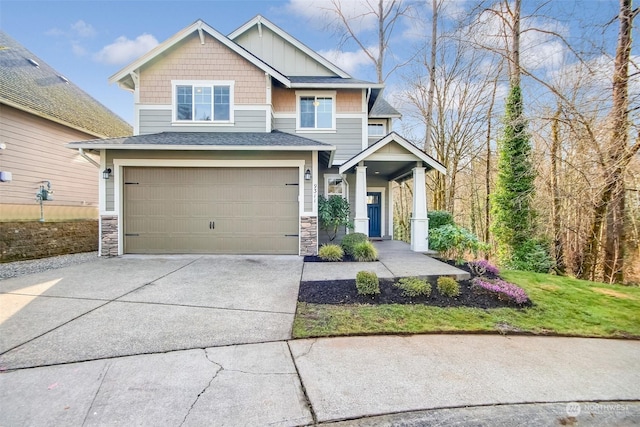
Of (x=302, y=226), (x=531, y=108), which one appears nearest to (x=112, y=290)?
(x=302, y=226)

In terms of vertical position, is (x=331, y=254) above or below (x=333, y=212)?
below

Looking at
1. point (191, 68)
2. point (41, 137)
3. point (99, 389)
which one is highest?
point (191, 68)

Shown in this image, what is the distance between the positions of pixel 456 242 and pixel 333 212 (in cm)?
405

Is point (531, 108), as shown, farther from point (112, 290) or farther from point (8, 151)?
point (8, 151)

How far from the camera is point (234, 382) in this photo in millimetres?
2688

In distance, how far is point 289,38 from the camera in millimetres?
12000

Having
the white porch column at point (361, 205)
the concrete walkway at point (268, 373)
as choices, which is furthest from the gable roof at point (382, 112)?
the concrete walkway at point (268, 373)

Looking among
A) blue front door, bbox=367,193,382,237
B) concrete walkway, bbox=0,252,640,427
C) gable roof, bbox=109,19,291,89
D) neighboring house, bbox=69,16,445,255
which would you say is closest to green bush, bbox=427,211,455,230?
neighboring house, bbox=69,16,445,255

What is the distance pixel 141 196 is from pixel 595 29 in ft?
41.9

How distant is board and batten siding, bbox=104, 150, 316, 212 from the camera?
8633mm

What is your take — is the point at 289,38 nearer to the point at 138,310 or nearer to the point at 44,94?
the point at 44,94

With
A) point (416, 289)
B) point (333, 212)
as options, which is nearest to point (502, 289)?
point (416, 289)

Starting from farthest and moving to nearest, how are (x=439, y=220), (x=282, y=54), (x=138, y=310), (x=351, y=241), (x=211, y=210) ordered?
(x=282, y=54) < (x=439, y=220) < (x=211, y=210) < (x=351, y=241) < (x=138, y=310)

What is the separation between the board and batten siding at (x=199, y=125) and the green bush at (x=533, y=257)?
961 centimetres
